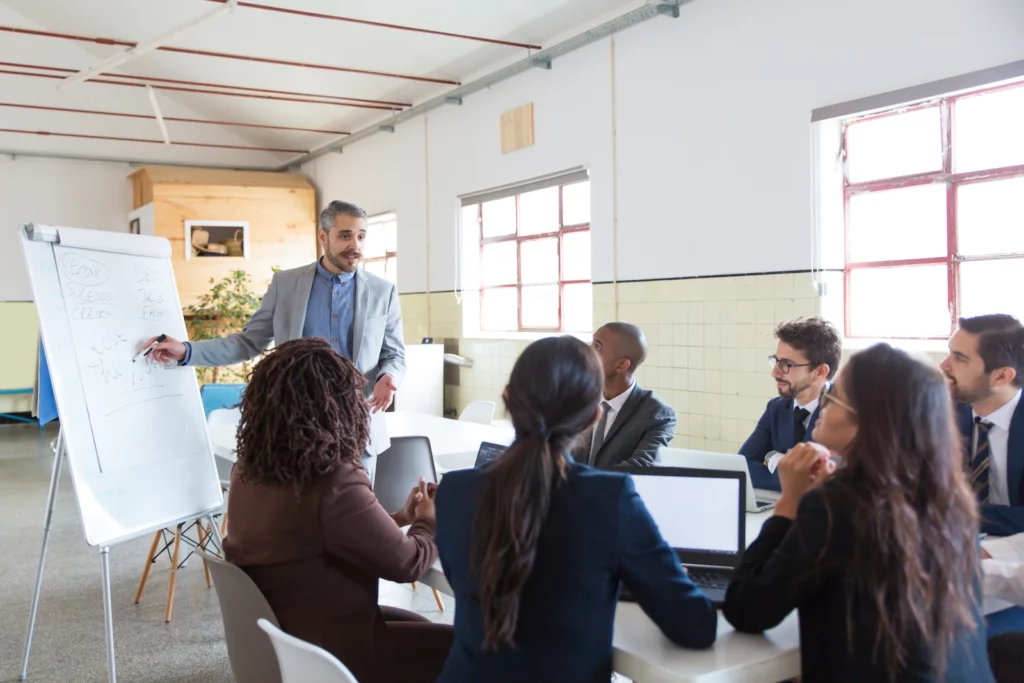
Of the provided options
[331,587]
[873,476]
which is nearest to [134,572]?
[331,587]

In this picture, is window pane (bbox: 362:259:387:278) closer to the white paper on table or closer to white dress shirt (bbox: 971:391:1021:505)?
the white paper on table

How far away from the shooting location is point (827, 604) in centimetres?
138

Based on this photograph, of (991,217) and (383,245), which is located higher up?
(383,245)

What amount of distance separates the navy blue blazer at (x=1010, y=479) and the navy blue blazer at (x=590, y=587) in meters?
1.07

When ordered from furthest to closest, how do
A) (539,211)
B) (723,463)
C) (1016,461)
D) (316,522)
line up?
(539,211) → (723,463) → (1016,461) → (316,522)

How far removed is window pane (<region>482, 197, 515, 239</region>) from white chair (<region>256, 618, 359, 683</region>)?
6.34 meters

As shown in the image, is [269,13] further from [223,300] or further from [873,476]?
[873,476]

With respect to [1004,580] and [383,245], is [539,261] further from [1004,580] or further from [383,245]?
[1004,580]

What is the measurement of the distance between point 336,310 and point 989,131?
331 centimetres

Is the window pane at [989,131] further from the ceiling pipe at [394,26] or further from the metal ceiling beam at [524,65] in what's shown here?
the ceiling pipe at [394,26]

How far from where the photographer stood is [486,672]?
147 cm

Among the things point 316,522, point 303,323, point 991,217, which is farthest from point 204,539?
point 991,217

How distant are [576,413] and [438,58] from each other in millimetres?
6512

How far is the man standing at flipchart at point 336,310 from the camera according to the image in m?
3.28
